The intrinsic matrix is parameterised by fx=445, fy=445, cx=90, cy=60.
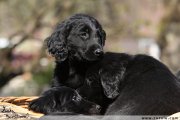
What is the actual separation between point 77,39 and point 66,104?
69 centimetres

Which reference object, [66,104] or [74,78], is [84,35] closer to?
[74,78]

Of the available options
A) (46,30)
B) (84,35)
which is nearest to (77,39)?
(84,35)

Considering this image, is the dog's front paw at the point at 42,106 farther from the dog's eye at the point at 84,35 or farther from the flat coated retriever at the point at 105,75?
the dog's eye at the point at 84,35

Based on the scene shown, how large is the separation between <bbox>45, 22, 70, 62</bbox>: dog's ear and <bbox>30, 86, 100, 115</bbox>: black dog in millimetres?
397

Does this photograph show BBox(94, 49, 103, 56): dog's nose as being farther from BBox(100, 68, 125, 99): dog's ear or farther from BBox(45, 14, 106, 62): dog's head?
BBox(100, 68, 125, 99): dog's ear

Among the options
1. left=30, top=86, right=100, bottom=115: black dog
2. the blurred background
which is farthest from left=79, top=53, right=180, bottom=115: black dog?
the blurred background

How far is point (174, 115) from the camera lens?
3.35 meters

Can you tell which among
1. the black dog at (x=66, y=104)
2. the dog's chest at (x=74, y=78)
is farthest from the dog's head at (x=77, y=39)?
the black dog at (x=66, y=104)

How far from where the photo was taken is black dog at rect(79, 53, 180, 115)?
12.1 feet

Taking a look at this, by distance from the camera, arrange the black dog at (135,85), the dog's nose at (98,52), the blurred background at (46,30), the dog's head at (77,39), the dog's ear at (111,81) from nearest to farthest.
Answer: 1. the black dog at (135,85)
2. the dog's ear at (111,81)
3. the dog's nose at (98,52)
4. the dog's head at (77,39)
5. the blurred background at (46,30)

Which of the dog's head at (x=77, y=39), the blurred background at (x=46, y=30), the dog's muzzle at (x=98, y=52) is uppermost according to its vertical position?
the dog's head at (x=77, y=39)

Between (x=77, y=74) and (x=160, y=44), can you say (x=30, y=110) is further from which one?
(x=160, y=44)

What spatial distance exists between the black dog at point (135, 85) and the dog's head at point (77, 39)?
0.59 ft

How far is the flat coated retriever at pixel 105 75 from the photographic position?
12.4 feet
